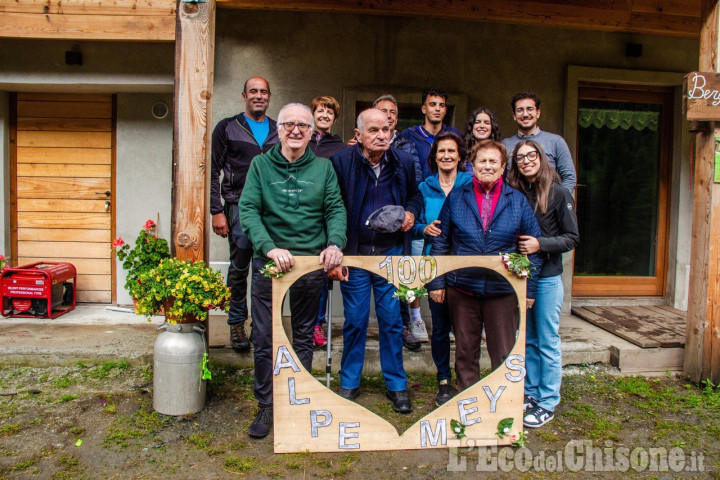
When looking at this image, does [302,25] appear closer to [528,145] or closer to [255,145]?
[255,145]

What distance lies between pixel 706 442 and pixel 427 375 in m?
1.85

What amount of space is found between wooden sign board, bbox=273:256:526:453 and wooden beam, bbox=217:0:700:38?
2.44m

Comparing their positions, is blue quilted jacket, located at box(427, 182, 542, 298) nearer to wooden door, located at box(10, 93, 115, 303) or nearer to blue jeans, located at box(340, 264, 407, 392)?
blue jeans, located at box(340, 264, 407, 392)

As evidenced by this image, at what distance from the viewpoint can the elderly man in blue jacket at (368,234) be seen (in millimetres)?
3332

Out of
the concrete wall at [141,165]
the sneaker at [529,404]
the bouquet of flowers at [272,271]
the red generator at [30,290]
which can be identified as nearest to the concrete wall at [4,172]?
the red generator at [30,290]

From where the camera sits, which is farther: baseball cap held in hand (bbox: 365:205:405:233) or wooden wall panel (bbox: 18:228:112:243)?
wooden wall panel (bbox: 18:228:112:243)

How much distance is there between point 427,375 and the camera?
4.13 metres

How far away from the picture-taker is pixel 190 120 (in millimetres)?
3549

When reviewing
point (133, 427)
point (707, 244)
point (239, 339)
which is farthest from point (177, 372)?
point (707, 244)

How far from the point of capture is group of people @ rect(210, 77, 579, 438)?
3.11 meters

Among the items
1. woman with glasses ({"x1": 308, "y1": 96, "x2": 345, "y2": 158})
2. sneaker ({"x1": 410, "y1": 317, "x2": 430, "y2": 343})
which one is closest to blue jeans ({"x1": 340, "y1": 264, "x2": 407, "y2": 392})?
sneaker ({"x1": 410, "y1": 317, "x2": 430, "y2": 343})

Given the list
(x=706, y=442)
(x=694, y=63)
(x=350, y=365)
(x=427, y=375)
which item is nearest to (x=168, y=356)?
(x=350, y=365)

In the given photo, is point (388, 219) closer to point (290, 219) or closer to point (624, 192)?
point (290, 219)

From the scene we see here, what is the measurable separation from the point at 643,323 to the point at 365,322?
3.20 m
